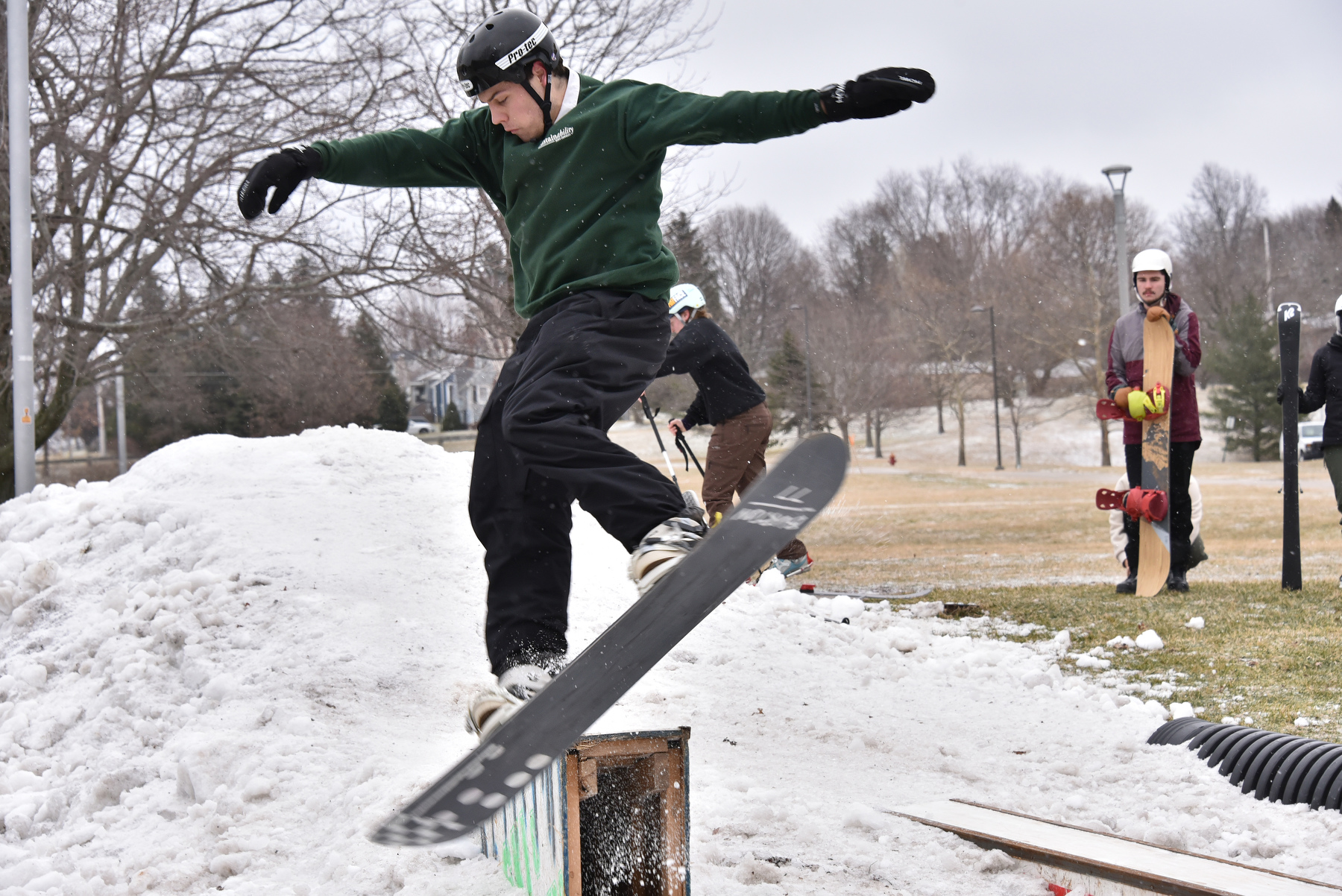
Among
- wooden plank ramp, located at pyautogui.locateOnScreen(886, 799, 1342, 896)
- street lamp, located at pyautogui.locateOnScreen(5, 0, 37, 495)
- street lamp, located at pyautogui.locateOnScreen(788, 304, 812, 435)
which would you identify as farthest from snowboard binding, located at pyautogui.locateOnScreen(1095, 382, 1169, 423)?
street lamp, located at pyautogui.locateOnScreen(788, 304, 812, 435)

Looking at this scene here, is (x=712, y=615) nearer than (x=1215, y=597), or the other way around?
(x=712, y=615)

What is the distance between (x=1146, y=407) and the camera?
625 centimetres

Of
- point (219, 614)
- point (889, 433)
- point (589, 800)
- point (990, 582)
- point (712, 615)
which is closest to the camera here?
point (589, 800)

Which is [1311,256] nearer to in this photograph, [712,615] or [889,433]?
[889,433]

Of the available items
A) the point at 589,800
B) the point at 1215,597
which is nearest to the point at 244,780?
the point at 589,800

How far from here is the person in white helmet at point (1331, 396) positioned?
6547 millimetres

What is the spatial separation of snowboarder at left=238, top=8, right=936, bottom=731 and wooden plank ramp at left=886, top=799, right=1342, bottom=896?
45.4 inches

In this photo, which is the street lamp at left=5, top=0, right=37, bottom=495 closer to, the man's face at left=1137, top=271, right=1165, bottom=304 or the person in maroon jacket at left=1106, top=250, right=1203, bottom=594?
the person in maroon jacket at left=1106, top=250, right=1203, bottom=594

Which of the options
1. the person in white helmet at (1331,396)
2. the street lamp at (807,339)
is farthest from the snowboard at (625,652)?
the street lamp at (807,339)

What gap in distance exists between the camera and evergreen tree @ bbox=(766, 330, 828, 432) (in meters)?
30.5

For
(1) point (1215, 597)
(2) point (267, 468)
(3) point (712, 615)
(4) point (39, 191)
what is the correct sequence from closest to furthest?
(3) point (712, 615)
(2) point (267, 468)
(1) point (1215, 597)
(4) point (39, 191)

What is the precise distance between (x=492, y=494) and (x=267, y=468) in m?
3.29

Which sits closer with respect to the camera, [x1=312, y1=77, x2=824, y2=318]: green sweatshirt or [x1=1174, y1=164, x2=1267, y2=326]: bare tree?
[x1=312, y1=77, x2=824, y2=318]: green sweatshirt

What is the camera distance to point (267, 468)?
5605mm
